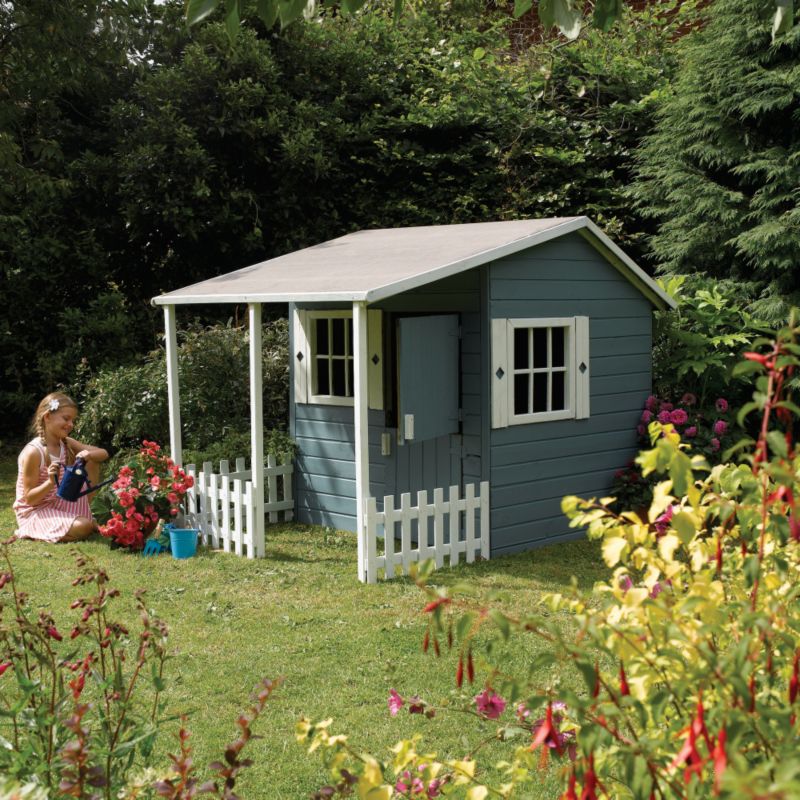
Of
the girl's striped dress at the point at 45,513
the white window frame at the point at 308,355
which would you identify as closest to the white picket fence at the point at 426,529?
the white window frame at the point at 308,355

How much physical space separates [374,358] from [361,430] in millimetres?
1842

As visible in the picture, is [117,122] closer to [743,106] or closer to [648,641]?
[743,106]

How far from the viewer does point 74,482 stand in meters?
9.73

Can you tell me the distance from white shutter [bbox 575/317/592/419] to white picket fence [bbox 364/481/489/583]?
1452 mm

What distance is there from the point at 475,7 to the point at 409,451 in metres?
12.5

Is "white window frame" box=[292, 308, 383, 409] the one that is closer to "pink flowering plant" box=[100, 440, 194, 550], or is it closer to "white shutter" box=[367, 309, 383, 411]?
"white shutter" box=[367, 309, 383, 411]

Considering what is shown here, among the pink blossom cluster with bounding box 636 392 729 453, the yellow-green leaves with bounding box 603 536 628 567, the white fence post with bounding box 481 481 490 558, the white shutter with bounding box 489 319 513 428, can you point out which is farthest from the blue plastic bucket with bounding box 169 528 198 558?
the yellow-green leaves with bounding box 603 536 628 567

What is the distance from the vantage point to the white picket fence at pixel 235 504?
9422mm

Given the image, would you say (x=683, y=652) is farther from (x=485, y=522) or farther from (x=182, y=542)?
(x=182, y=542)

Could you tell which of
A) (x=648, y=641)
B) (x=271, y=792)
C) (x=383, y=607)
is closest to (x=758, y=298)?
(x=383, y=607)

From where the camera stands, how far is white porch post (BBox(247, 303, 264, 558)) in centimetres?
938

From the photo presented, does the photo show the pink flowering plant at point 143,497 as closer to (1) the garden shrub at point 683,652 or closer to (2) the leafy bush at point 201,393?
(2) the leafy bush at point 201,393

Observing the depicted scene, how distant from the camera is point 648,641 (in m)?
2.54

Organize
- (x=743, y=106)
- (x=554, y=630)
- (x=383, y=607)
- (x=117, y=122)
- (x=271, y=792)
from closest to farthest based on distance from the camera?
1. (x=554, y=630)
2. (x=271, y=792)
3. (x=383, y=607)
4. (x=743, y=106)
5. (x=117, y=122)
